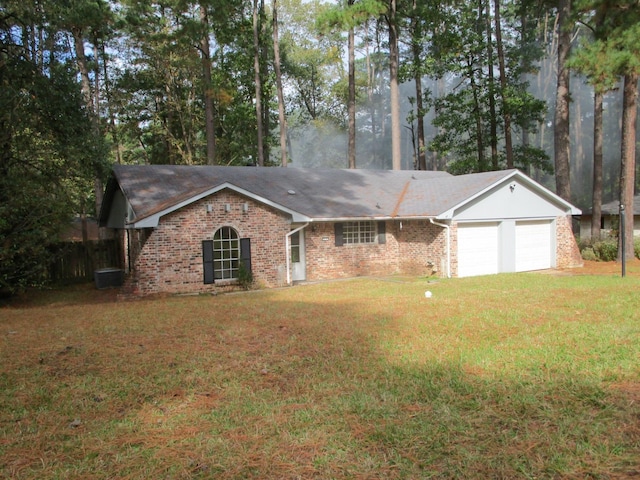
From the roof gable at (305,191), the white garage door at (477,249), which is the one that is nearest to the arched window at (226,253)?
the roof gable at (305,191)

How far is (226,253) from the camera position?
15195 millimetres

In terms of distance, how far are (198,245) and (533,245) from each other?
12.7m

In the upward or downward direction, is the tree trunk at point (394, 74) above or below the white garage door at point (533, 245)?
above

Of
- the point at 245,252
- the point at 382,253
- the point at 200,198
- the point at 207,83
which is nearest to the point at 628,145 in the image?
the point at 382,253

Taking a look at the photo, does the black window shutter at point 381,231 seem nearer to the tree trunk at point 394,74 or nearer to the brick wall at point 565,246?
the brick wall at point 565,246

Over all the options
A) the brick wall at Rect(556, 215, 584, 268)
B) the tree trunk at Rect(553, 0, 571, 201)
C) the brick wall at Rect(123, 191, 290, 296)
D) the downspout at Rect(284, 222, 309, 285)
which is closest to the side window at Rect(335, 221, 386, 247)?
the downspout at Rect(284, 222, 309, 285)

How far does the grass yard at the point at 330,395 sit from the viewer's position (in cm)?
382

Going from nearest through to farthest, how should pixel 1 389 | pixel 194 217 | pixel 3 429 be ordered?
pixel 3 429 → pixel 1 389 → pixel 194 217

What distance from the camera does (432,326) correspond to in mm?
8273

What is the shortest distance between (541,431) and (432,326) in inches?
160

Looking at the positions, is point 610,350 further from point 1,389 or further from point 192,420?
point 1,389

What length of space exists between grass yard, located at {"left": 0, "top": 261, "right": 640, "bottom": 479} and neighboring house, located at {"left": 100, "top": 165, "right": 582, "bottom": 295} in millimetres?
4517

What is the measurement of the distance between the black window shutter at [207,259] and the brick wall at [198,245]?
111mm

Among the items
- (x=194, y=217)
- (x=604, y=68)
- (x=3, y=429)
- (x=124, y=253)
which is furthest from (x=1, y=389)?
(x=604, y=68)
